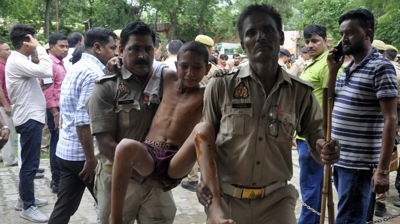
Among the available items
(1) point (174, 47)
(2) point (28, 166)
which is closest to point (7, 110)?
(2) point (28, 166)

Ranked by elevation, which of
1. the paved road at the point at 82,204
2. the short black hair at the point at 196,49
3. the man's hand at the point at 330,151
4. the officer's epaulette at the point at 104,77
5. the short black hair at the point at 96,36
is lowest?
the paved road at the point at 82,204

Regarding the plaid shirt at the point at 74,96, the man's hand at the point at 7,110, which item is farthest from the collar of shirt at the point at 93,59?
the man's hand at the point at 7,110

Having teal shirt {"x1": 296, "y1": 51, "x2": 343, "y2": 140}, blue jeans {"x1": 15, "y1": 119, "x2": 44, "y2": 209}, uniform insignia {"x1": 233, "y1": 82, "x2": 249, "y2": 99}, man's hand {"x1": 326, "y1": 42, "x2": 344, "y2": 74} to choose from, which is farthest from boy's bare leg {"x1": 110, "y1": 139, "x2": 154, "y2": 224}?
blue jeans {"x1": 15, "y1": 119, "x2": 44, "y2": 209}

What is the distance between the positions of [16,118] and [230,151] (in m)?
3.73

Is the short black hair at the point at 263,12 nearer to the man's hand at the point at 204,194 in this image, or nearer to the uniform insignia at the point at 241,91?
the uniform insignia at the point at 241,91

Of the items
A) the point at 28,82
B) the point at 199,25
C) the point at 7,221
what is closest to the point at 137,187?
the point at 7,221

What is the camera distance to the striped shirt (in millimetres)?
3441

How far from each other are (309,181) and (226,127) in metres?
2.14

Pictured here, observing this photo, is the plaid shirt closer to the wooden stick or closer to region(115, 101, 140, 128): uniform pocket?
region(115, 101, 140, 128): uniform pocket

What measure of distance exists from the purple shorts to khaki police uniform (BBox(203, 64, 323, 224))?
45 centimetres

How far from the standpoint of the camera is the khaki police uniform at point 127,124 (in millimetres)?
3127

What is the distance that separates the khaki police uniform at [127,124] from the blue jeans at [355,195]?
4.95 feet

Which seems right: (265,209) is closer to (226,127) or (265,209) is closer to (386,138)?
(226,127)

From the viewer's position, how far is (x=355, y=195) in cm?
352
